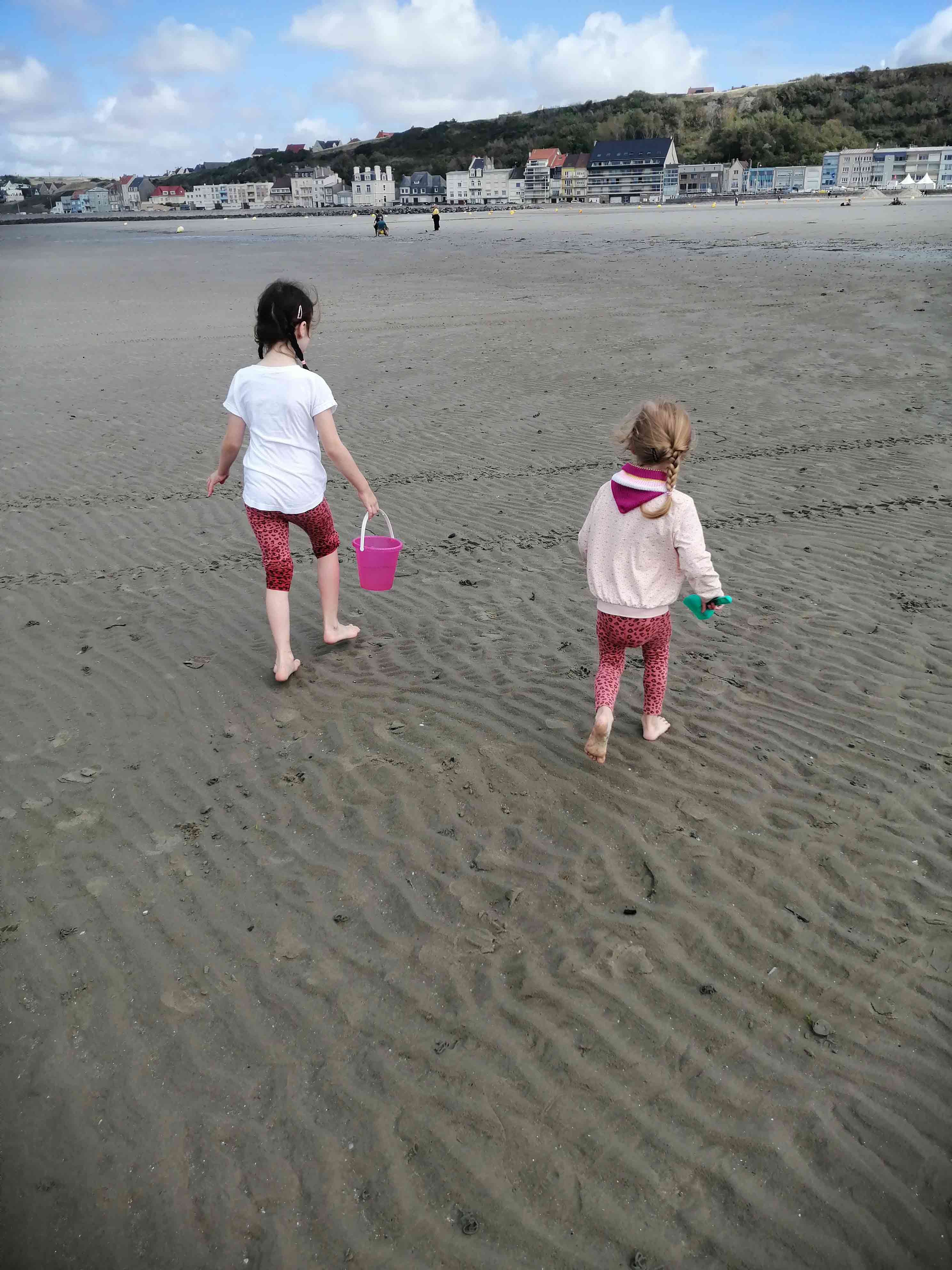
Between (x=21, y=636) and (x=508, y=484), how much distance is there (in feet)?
14.2

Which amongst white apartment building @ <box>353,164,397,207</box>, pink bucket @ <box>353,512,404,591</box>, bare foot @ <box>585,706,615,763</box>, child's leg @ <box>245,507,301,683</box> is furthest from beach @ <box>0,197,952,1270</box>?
white apartment building @ <box>353,164,397,207</box>

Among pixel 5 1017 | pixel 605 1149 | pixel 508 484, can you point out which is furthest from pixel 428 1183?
pixel 508 484

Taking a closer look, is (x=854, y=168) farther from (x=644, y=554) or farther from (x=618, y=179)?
(x=644, y=554)

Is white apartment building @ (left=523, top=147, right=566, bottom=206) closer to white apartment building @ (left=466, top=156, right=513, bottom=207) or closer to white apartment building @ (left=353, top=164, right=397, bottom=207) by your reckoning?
white apartment building @ (left=466, top=156, right=513, bottom=207)

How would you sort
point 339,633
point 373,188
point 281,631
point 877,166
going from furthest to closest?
point 373,188 < point 877,166 < point 339,633 < point 281,631

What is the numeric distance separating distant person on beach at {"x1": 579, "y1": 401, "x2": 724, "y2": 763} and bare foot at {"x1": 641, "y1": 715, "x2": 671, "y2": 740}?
85 mm

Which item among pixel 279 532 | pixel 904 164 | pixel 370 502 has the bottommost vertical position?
pixel 279 532

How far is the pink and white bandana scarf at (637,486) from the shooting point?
3.41 m

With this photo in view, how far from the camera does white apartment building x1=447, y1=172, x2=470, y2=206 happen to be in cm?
15000

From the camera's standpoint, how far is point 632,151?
13750 centimetres

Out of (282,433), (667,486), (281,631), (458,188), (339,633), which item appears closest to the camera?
(667,486)

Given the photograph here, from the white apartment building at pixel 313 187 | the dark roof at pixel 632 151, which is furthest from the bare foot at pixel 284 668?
the white apartment building at pixel 313 187

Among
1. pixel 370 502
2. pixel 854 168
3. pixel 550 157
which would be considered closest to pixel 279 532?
pixel 370 502

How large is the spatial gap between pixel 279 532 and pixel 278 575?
9.0 inches
